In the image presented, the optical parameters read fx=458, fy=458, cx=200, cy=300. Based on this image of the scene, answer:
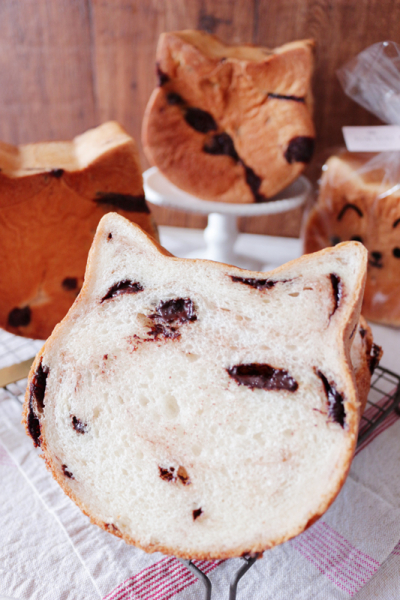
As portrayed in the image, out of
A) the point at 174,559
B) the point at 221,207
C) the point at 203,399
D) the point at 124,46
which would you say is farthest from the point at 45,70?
the point at 174,559

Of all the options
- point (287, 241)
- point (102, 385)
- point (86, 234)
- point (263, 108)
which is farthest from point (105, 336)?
point (287, 241)

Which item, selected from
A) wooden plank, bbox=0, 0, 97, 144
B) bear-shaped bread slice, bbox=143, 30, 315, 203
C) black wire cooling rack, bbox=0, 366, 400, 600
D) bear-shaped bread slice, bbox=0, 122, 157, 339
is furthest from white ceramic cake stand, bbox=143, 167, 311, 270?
black wire cooling rack, bbox=0, 366, 400, 600

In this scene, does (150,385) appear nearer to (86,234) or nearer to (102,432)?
(102,432)

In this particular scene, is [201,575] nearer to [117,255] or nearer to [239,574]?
[239,574]

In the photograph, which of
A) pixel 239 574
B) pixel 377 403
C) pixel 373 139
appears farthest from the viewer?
pixel 373 139

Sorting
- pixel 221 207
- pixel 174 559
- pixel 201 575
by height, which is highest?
pixel 221 207
